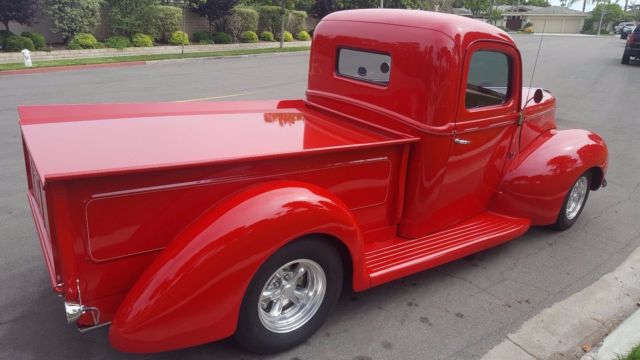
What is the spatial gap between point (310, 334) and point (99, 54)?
18.9 meters

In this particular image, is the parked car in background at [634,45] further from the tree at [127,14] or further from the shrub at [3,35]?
the shrub at [3,35]

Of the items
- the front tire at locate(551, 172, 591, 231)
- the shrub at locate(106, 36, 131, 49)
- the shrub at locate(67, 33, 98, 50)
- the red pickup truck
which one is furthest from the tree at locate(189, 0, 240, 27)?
the front tire at locate(551, 172, 591, 231)

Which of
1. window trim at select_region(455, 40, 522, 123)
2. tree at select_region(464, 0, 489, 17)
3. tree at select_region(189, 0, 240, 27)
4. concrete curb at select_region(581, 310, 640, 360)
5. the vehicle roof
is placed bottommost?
concrete curb at select_region(581, 310, 640, 360)

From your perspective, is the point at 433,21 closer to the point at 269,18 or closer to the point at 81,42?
the point at 81,42

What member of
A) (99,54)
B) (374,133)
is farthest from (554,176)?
(99,54)

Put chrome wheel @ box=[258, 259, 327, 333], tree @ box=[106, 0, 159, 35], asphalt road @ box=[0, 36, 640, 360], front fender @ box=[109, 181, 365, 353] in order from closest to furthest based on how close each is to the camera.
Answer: front fender @ box=[109, 181, 365, 353], chrome wheel @ box=[258, 259, 327, 333], asphalt road @ box=[0, 36, 640, 360], tree @ box=[106, 0, 159, 35]

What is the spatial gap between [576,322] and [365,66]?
2.33 metres

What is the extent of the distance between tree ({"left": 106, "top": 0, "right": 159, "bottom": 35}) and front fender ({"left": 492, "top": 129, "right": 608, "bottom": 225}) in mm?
20209

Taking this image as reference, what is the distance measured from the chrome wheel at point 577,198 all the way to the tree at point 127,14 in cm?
2031

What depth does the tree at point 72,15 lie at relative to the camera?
1856 centimetres

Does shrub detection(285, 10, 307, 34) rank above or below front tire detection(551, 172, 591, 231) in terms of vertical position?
above

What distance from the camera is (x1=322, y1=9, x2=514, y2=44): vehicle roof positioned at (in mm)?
3348

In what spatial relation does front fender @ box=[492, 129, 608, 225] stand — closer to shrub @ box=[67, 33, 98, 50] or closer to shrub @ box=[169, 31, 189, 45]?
shrub @ box=[67, 33, 98, 50]

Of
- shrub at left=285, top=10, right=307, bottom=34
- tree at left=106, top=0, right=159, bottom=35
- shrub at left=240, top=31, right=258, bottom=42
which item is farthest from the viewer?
shrub at left=285, top=10, right=307, bottom=34
